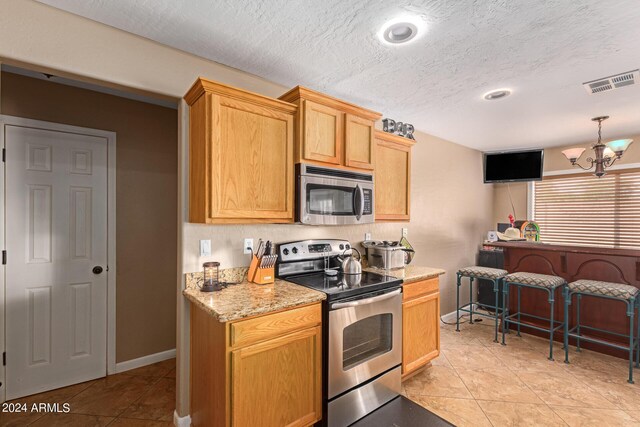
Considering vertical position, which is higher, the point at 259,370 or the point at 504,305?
the point at 259,370

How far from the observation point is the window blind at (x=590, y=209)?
13.0 feet

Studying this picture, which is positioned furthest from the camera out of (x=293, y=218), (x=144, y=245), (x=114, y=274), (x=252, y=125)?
(x=144, y=245)

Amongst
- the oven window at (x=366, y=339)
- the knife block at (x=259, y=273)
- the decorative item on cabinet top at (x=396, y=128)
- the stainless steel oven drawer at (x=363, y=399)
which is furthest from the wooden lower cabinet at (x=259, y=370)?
the decorative item on cabinet top at (x=396, y=128)

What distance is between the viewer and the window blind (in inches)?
157

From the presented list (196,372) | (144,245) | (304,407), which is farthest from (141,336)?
(304,407)

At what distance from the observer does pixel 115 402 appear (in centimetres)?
234

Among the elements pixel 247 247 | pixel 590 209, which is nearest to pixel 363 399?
pixel 247 247

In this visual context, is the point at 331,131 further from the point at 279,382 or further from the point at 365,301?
the point at 279,382

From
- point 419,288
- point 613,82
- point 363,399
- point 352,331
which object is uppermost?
point 613,82

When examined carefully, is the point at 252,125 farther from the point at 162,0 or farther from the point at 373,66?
the point at 373,66

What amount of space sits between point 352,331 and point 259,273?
78 centimetres

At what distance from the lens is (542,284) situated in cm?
325

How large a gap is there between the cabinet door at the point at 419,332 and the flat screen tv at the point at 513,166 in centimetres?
274

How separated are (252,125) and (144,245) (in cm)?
183
